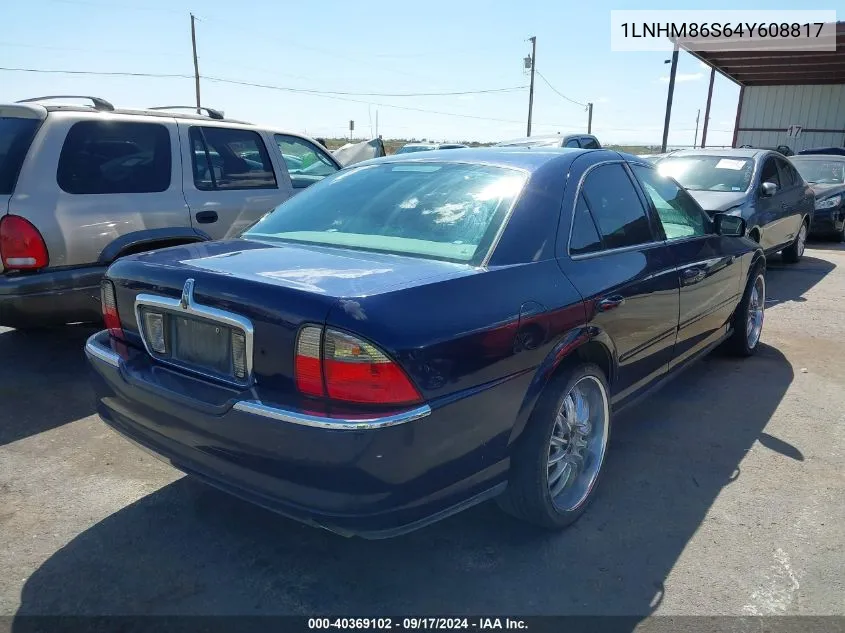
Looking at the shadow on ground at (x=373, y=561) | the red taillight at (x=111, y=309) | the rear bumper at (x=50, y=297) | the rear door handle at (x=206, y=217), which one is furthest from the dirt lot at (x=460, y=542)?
the rear door handle at (x=206, y=217)

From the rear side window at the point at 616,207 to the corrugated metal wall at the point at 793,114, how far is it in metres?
24.2

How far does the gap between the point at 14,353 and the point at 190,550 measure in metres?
3.30

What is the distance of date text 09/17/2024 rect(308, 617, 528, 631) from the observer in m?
2.26

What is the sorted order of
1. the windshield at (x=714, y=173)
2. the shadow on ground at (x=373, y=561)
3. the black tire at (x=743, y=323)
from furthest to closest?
the windshield at (x=714, y=173)
the black tire at (x=743, y=323)
the shadow on ground at (x=373, y=561)

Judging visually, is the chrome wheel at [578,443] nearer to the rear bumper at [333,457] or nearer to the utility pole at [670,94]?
the rear bumper at [333,457]

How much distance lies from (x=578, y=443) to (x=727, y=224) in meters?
2.29

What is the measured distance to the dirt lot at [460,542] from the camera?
94.1 inches

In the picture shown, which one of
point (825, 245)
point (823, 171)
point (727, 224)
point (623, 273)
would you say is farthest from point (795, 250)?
point (623, 273)

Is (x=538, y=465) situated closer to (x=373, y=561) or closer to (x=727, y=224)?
(x=373, y=561)

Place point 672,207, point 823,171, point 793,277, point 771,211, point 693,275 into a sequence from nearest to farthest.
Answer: point 693,275 < point 672,207 < point 771,211 < point 793,277 < point 823,171

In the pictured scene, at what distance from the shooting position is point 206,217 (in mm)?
5051

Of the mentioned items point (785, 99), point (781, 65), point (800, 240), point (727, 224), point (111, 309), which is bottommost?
point (800, 240)

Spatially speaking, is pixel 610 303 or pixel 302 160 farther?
pixel 302 160

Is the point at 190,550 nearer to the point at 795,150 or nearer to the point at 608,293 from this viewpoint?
the point at 608,293
